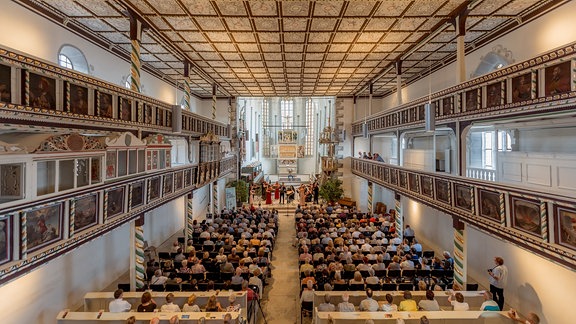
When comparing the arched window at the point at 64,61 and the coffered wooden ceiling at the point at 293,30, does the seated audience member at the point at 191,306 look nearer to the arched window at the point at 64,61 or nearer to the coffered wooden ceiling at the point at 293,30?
the coffered wooden ceiling at the point at 293,30

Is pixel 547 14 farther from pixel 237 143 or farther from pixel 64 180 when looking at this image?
pixel 237 143

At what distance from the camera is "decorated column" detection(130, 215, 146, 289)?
10570 millimetres

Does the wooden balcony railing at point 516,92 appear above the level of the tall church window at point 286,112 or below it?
below

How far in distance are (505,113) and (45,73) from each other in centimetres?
1053

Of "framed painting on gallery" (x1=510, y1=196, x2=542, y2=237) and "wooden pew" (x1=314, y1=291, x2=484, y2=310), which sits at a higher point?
"framed painting on gallery" (x1=510, y1=196, x2=542, y2=237)

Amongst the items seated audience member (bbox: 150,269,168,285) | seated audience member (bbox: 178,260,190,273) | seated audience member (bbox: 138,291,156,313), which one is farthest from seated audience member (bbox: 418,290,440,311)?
seated audience member (bbox: 150,269,168,285)

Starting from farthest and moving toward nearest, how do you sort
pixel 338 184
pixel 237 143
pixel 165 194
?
pixel 237 143 → pixel 338 184 → pixel 165 194

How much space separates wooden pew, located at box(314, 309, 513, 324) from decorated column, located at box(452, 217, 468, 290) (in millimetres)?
2689

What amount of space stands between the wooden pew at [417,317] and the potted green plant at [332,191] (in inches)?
653

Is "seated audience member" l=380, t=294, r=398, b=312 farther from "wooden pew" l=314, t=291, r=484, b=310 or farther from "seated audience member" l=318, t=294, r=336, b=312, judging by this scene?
"seated audience member" l=318, t=294, r=336, b=312

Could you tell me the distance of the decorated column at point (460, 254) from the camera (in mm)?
10141

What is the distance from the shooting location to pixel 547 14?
30.8 ft

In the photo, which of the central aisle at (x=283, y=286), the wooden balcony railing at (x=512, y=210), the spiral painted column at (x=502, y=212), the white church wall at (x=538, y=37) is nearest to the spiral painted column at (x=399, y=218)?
the wooden balcony railing at (x=512, y=210)


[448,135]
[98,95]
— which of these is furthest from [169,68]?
[448,135]
